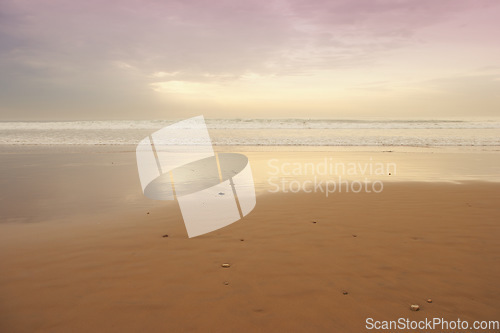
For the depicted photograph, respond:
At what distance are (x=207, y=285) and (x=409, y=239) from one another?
3.18 m

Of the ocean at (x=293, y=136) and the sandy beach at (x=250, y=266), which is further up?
the sandy beach at (x=250, y=266)

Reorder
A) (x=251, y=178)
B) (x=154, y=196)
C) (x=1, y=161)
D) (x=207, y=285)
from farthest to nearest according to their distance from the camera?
(x=1, y=161) < (x=251, y=178) < (x=154, y=196) < (x=207, y=285)

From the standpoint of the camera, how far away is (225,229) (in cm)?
512

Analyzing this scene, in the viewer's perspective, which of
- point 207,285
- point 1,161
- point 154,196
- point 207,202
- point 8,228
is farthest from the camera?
point 1,161

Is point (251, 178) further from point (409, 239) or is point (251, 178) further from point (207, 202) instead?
point (409, 239)

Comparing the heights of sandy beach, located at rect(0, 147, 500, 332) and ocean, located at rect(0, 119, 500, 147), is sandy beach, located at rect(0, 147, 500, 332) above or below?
above

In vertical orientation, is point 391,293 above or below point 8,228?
below

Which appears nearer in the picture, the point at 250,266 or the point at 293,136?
the point at 250,266

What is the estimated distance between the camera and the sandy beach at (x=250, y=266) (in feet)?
9.40

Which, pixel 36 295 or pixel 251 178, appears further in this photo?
pixel 251 178

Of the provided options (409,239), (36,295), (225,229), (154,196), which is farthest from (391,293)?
(154,196)

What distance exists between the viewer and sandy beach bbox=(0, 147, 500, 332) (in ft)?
9.40

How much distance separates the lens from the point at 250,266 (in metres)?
3.82

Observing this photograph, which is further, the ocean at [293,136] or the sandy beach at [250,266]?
the ocean at [293,136]
